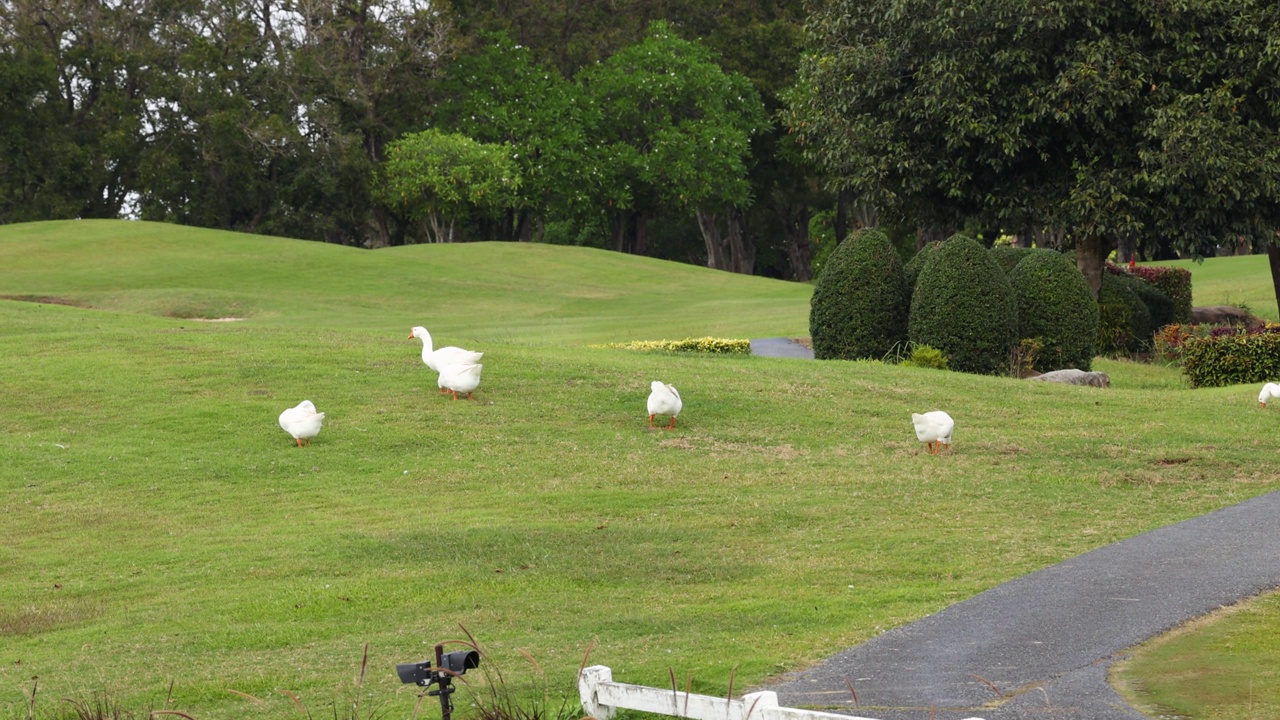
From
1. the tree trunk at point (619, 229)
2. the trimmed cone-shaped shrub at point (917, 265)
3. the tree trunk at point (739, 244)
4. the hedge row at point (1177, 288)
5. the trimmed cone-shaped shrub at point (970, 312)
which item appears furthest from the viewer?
the tree trunk at point (739, 244)

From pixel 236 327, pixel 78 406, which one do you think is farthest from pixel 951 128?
pixel 78 406

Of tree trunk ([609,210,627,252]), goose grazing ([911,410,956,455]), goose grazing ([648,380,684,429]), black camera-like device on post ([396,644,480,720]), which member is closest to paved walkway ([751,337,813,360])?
goose grazing ([648,380,684,429])

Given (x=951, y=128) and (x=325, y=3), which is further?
(x=325, y=3)

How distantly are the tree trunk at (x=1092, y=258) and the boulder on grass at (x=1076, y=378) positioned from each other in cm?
887

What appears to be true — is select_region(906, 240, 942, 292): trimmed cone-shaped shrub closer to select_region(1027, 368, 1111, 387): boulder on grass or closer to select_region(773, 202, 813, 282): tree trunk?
select_region(1027, 368, 1111, 387): boulder on grass

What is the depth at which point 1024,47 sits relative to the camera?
99.2ft

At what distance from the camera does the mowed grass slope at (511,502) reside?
8.88m

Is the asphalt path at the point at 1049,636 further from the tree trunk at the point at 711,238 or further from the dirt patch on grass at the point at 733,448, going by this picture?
the tree trunk at the point at 711,238

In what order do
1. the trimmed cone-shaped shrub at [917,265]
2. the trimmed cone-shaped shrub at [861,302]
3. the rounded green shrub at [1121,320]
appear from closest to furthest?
the trimmed cone-shaped shrub at [861,302] → the trimmed cone-shaped shrub at [917,265] → the rounded green shrub at [1121,320]

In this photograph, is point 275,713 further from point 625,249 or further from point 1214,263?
point 625,249

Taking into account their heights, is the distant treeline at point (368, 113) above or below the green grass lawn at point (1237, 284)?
above

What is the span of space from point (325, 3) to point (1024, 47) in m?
41.0

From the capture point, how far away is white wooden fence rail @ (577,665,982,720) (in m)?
5.66

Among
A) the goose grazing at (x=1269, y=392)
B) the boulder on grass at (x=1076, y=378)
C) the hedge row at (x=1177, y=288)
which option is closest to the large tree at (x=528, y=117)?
the hedge row at (x=1177, y=288)
